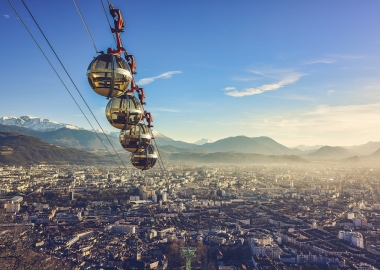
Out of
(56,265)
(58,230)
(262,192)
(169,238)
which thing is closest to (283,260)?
(169,238)

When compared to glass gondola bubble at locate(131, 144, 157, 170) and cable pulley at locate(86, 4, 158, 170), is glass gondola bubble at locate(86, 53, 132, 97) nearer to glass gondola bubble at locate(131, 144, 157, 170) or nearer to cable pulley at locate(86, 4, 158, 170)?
cable pulley at locate(86, 4, 158, 170)

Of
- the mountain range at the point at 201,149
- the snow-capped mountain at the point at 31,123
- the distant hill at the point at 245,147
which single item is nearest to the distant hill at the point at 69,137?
the mountain range at the point at 201,149

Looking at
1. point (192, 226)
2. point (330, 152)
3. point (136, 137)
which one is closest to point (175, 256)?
point (192, 226)

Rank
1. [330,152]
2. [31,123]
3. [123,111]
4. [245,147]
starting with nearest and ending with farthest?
[123,111]
[330,152]
[245,147]
[31,123]

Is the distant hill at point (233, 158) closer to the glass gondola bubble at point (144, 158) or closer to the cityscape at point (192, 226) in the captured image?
the cityscape at point (192, 226)

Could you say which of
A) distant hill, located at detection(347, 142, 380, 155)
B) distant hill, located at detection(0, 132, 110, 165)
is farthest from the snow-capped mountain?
distant hill, located at detection(347, 142, 380, 155)

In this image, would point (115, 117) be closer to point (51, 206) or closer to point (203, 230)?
point (203, 230)

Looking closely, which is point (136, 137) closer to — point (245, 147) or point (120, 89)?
point (120, 89)
